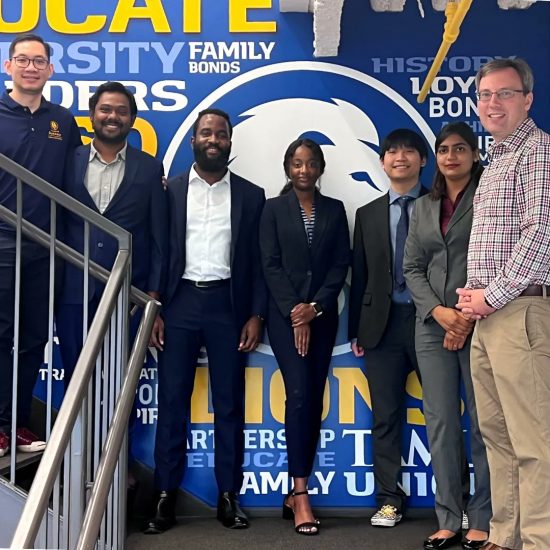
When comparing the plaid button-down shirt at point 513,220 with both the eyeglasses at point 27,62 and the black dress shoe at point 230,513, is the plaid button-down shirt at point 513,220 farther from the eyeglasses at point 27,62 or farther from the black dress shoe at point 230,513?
the eyeglasses at point 27,62

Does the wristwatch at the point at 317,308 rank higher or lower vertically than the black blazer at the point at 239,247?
lower

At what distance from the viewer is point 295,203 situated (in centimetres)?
352

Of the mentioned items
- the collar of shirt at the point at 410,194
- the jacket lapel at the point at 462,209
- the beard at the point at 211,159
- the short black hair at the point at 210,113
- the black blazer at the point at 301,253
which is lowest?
the black blazer at the point at 301,253

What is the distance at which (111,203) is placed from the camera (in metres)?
3.38

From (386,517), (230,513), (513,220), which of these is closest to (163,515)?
(230,513)

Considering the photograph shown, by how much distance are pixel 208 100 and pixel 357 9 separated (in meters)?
0.86

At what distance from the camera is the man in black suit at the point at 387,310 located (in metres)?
3.41

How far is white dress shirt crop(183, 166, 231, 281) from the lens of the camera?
349 cm

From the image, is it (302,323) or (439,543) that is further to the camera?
(302,323)

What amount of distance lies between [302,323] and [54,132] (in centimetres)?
135

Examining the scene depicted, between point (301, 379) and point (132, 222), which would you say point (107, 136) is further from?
point (301, 379)

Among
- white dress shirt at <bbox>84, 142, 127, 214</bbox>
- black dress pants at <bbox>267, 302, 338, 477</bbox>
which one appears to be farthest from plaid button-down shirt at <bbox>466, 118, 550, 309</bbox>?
white dress shirt at <bbox>84, 142, 127, 214</bbox>

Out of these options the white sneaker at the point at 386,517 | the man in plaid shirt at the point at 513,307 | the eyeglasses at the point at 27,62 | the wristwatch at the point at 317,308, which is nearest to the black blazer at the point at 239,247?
the wristwatch at the point at 317,308

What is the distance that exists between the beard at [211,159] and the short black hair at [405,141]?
2.44 ft
